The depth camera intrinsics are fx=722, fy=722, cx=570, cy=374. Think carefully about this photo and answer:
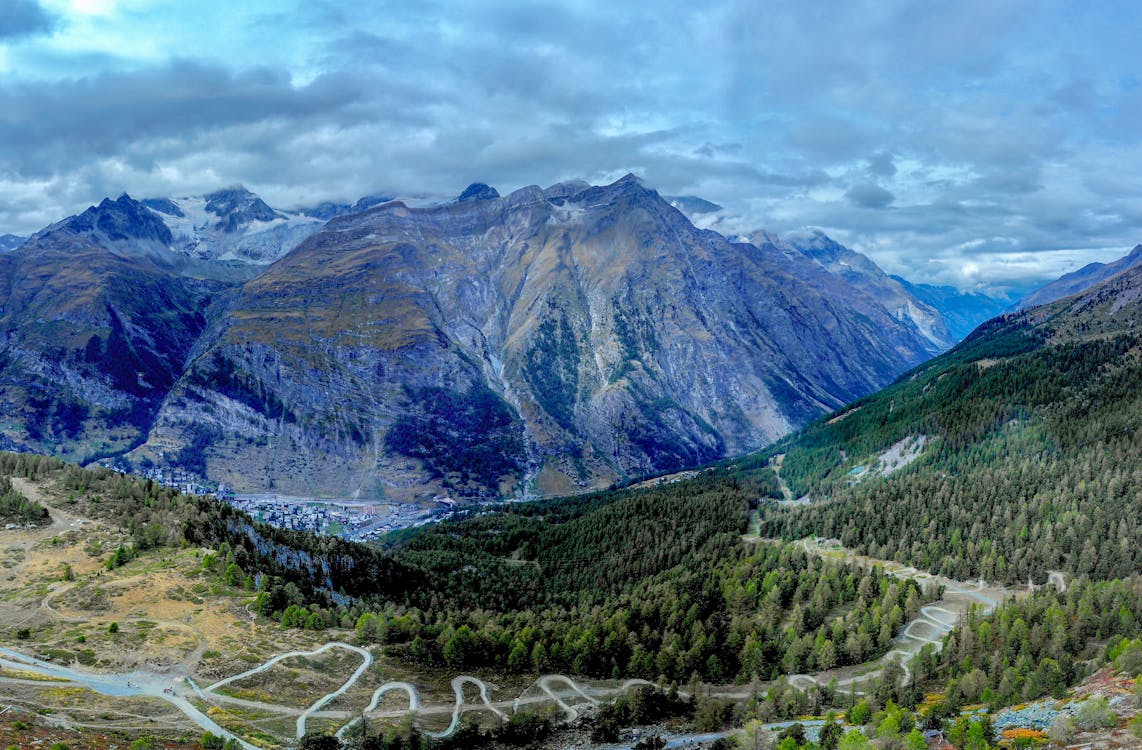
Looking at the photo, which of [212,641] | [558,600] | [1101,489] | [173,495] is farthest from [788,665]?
[173,495]

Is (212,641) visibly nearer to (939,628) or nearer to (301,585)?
(301,585)

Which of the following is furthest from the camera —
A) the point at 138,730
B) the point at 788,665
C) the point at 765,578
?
the point at 765,578

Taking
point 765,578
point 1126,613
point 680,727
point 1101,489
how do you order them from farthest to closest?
point 1101,489 < point 765,578 < point 1126,613 < point 680,727

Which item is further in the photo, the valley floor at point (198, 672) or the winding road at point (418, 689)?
the winding road at point (418, 689)

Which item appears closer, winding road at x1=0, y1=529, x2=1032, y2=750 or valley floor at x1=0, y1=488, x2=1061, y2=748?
valley floor at x1=0, y1=488, x2=1061, y2=748

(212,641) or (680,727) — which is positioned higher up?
(212,641)

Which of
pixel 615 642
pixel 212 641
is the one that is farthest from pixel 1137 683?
pixel 212 641

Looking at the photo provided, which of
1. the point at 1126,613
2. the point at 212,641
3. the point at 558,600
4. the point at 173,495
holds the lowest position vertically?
the point at 558,600

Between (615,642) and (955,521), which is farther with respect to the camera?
(955,521)

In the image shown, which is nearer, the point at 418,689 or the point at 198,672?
the point at 198,672

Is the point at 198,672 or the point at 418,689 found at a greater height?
the point at 198,672
